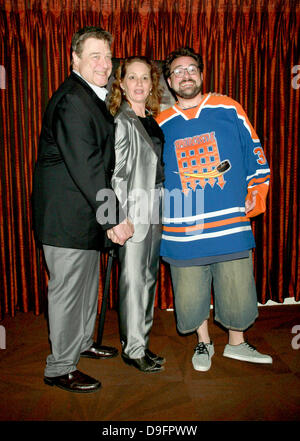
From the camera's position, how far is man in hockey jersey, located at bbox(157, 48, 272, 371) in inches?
67.0

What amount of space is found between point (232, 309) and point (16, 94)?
199 cm

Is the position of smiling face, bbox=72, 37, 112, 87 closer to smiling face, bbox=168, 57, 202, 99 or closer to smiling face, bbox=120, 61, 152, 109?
smiling face, bbox=120, 61, 152, 109

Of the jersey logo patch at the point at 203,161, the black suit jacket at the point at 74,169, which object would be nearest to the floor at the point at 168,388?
the black suit jacket at the point at 74,169

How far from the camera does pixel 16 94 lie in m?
2.38

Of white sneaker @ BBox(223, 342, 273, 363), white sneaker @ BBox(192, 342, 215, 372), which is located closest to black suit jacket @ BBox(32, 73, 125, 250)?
white sneaker @ BBox(192, 342, 215, 372)

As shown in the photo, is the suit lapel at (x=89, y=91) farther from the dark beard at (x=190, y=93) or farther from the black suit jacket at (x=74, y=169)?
the dark beard at (x=190, y=93)

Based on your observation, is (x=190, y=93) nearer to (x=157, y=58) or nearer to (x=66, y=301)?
(x=157, y=58)

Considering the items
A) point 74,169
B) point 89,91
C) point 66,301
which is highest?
point 89,91

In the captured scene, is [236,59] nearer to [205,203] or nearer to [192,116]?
[192,116]

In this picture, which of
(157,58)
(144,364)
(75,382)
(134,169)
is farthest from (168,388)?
(157,58)

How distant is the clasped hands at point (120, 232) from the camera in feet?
4.91

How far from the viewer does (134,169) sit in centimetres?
162

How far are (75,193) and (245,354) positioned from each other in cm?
124
